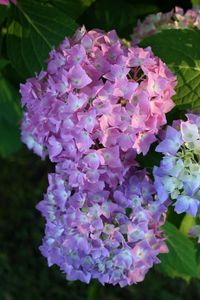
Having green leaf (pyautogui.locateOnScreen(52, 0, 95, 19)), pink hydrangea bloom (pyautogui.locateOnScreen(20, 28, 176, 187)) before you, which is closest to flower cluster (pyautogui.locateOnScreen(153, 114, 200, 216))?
pink hydrangea bloom (pyautogui.locateOnScreen(20, 28, 176, 187))

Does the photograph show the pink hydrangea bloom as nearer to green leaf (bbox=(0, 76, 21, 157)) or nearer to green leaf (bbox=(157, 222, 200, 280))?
green leaf (bbox=(157, 222, 200, 280))

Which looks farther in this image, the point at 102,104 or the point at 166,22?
the point at 166,22

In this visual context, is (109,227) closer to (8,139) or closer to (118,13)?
(118,13)

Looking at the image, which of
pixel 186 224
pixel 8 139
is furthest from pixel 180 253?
pixel 8 139

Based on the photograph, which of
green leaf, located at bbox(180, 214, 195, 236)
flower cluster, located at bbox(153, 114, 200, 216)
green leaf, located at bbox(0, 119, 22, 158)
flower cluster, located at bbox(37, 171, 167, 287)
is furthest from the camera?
green leaf, located at bbox(0, 119, 22, 158)

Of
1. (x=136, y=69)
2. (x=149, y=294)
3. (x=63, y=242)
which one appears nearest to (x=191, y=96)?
(x=136, y=69)

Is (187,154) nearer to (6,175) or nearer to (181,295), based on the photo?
(181,295)
